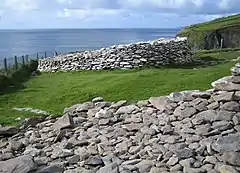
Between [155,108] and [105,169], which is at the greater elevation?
[155,108]

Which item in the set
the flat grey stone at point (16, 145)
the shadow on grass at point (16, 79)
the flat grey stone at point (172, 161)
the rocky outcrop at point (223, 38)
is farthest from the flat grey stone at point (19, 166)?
the rocky outcrop at point (223, 38)

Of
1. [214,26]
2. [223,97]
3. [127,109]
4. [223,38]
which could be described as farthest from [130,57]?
[214,26]

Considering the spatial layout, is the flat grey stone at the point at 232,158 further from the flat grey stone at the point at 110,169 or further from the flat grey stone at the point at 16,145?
the flat grey stone at the point at 16,145

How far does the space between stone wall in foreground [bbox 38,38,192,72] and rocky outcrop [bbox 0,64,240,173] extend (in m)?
11.8

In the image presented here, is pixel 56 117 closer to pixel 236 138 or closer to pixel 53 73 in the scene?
pixel 236 138

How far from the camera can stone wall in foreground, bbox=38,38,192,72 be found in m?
22.7

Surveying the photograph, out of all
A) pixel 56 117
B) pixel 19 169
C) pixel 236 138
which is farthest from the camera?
pixel 56 117

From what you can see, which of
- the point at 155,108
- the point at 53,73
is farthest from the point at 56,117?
the point at 53,73

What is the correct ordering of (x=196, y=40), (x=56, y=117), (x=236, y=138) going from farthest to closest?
(x=196, y=40), (x=56, y=117), (x=236, y=138)

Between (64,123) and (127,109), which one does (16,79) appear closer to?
(64,123)

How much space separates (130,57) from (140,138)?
14.1 metres

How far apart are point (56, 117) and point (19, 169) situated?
13.2 feet

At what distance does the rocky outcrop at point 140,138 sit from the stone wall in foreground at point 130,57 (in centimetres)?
1180

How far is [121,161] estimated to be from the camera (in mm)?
8094
